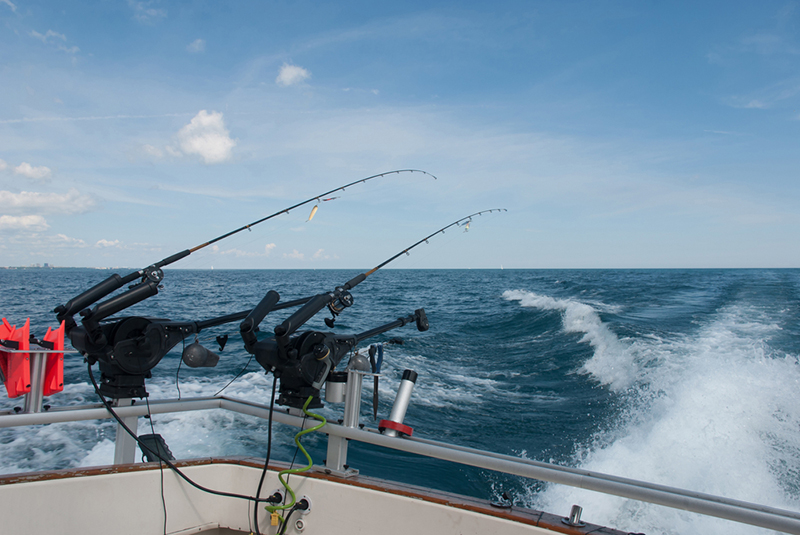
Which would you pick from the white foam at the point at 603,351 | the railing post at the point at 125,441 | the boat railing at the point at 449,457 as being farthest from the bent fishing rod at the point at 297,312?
the white foam at the point at 603,351

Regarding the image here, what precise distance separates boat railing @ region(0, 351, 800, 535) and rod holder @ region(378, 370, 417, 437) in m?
0.03

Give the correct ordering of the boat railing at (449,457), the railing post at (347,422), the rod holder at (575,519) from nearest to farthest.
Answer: the boat railing at (449,457) < the rod holder at (575,519) < the railing post at (347,422)

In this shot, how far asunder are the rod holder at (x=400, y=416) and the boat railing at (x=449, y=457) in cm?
3

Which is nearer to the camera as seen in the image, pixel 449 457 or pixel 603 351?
pixel 449 457

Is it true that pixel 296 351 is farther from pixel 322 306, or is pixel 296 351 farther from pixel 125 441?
pixel 125 441

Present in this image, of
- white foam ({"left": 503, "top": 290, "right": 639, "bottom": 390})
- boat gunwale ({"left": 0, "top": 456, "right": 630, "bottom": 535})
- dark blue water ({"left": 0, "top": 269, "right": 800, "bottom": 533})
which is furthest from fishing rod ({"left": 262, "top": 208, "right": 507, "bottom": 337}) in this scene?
white foam ({"left": 503, "top": 290, "right": 639, "bottom": 390})

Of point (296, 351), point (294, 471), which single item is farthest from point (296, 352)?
point (294, 471)

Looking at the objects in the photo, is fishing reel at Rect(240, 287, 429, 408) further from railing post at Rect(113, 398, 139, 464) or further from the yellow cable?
railing post at Rect(113, 398, 139, 464)

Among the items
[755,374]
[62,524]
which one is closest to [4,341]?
[62,524]

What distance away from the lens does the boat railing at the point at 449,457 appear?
1.39 m

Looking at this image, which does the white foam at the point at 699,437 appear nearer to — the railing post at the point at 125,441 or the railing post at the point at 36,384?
the railing post at the point at 125,441

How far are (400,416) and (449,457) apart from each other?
32cm

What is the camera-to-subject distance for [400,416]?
2.05 metres

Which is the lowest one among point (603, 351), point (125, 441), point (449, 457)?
point (603, 351)
